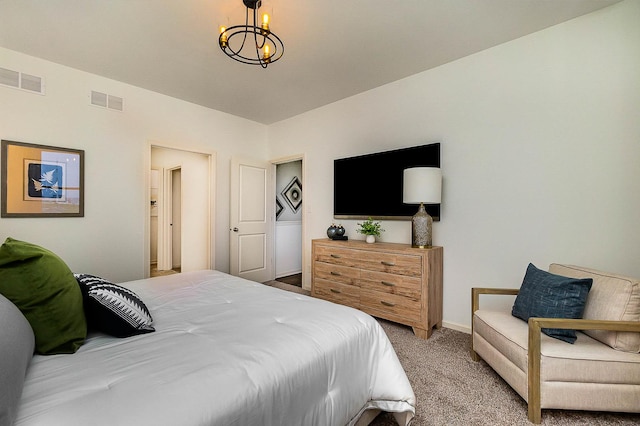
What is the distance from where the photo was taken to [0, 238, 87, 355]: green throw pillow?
41.1 inches

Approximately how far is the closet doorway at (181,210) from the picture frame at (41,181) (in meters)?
1.13

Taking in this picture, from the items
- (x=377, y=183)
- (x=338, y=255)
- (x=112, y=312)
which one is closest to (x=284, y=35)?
(x=377, y=183)

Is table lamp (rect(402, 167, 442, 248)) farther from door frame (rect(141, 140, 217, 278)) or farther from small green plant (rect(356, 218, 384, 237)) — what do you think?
door frame (rect(141, 140, 217, 278))

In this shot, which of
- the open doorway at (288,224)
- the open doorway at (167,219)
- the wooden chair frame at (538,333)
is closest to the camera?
the wooden chair frame at (538,333)

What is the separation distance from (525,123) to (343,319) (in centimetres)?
240

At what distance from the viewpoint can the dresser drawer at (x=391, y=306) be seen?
2695 mm

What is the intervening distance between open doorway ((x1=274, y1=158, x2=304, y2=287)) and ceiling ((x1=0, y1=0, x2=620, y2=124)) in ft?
7.03

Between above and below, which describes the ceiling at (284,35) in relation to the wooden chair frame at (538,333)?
above

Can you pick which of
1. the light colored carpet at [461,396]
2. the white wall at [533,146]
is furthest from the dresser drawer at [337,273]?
the light colored carpet at [461,396]

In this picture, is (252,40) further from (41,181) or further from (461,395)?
(461,395)

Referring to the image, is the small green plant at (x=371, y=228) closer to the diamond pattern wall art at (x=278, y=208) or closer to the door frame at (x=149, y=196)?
the door frame at (x=149, y=196)

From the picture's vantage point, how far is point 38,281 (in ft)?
3.58

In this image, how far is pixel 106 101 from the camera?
3.29 m

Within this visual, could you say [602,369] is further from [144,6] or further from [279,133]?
[279,133]
